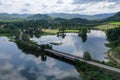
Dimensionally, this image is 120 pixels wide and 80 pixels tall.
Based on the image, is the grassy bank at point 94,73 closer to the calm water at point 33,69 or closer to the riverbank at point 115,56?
the calm water at point 33,69

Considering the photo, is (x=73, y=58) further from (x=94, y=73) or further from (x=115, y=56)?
(x=94, y=73)

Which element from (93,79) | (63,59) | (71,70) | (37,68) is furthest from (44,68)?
(93,79)

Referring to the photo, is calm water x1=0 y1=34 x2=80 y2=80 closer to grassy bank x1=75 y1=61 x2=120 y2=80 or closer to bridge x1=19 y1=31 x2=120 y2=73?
grassy bank x1=75 y1=61 x2=120 y2=80

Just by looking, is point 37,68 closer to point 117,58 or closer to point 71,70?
point 71,70

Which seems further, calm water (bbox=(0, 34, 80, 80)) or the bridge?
the bridge

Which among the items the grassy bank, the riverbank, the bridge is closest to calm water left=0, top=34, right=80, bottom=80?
the grassy bank

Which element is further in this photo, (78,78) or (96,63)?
(96,63)

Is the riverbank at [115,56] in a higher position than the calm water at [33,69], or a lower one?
higher

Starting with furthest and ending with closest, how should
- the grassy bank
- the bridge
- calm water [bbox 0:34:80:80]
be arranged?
the bridge < calm water [bbox 0:34:80:80] < the grassy bank

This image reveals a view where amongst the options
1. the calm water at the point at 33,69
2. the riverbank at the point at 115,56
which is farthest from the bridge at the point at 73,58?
the riverbank at the point at 115,56

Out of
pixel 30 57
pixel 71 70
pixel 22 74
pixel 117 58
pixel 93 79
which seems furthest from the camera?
pixel 30 57

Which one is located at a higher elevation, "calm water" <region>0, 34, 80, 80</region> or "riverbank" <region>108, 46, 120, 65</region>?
"riverbank" <region>108, 46, 120, 65</region>
